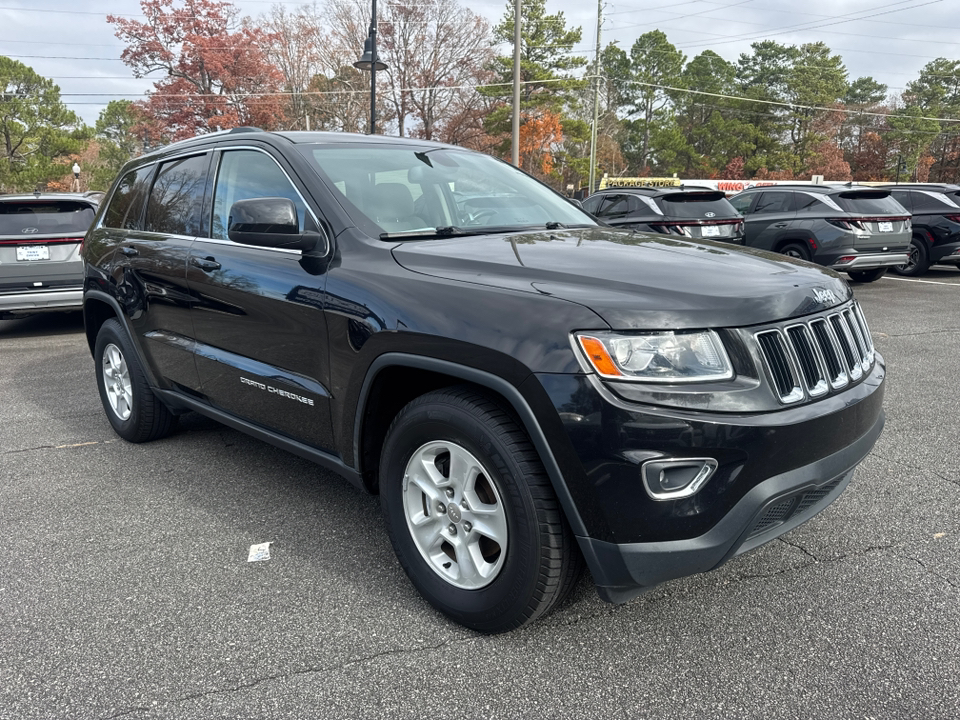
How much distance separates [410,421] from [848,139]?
7870 cm

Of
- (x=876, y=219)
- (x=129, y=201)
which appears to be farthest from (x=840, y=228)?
(x=129, y=201)

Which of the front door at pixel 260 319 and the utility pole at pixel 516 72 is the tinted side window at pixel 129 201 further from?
the utility pole at pixel 516 72

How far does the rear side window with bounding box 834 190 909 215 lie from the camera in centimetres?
1130

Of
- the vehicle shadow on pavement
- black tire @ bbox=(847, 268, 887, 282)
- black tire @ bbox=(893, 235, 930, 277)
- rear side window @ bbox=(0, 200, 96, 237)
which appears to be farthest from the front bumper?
black tire @ bbox=(893, 235, 930, 277)

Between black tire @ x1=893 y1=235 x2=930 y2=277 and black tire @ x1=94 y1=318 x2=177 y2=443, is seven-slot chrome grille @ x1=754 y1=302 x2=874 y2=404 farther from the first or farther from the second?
black tire @ x1=893 y1=235 x2=930 y2=277

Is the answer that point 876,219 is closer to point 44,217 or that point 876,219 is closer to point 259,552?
point 259,552

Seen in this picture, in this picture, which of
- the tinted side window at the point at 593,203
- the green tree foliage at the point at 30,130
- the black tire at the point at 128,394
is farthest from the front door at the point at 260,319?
the green tree foliage at the point at 30,130

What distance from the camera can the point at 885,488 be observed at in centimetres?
375

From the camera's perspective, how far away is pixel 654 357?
213 centimetres

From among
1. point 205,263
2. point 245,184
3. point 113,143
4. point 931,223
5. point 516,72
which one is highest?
point 113,143

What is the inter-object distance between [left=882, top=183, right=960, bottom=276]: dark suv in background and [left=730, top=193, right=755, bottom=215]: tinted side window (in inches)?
90.3

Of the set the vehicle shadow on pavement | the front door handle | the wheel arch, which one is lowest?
the vehicle shadow on pavement

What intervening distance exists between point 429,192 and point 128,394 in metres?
2.55

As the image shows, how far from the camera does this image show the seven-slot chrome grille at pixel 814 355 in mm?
2230
